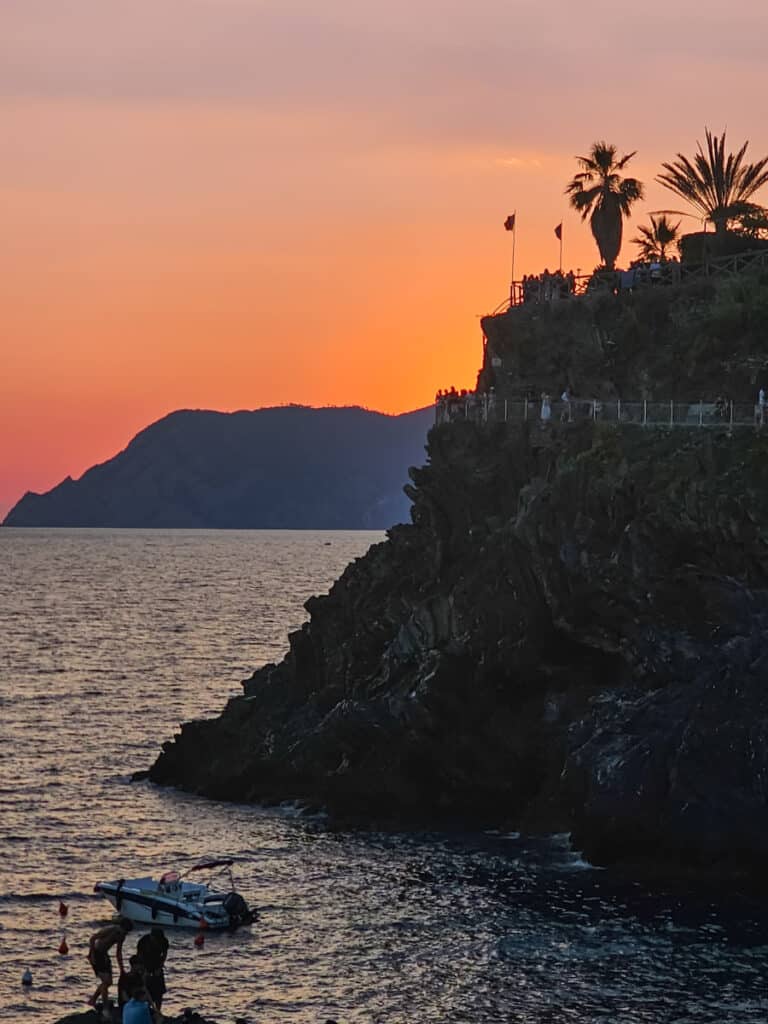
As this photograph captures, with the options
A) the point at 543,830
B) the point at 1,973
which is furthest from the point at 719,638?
the point at 1,973

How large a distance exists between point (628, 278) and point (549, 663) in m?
24.4

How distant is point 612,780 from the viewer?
189 feet

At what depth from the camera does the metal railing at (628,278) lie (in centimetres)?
7856

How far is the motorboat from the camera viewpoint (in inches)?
2074

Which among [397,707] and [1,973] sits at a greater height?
[397,707]

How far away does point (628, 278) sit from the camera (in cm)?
8206

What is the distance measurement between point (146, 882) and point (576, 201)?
162ft

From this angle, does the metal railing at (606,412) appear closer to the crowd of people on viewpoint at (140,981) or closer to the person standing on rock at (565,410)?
the person standing on rock at (565,410)

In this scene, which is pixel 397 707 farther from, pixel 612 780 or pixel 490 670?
pixel 612 780

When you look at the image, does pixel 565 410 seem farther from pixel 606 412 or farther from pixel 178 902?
pixel 178 902

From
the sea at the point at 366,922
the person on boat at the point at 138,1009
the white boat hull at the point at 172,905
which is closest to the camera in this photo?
the person on boat at the point at 138,1009

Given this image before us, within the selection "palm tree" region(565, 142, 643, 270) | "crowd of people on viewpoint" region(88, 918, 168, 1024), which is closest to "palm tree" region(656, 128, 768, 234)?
"palm tree" region(565, 142, 643, 270)

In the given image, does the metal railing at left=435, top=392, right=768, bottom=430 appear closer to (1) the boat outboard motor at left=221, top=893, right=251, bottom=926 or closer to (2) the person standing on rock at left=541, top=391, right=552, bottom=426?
(2) the person standing on rock at left=541, top=391, right=552, bottom=426

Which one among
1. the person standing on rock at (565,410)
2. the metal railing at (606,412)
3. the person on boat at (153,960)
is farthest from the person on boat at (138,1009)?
the person standing on rock at (565,410)
